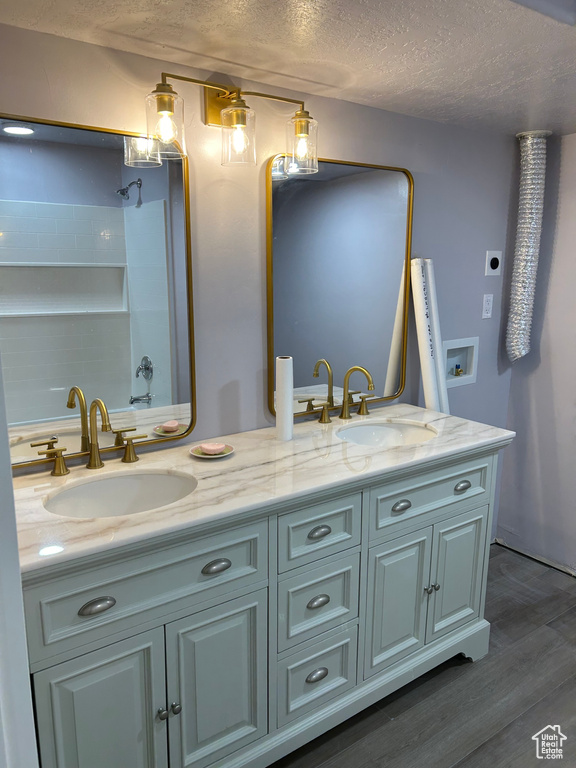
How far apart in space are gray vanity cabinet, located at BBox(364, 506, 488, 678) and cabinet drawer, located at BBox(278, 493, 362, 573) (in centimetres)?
15

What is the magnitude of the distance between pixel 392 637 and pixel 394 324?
1283 mm

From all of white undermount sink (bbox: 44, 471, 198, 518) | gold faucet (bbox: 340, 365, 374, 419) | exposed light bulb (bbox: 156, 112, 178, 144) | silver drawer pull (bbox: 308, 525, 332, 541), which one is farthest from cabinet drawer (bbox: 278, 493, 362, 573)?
exposed light bulb (bbox: 156, 112, 178, 144)

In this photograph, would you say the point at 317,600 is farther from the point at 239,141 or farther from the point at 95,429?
the point at 239,141

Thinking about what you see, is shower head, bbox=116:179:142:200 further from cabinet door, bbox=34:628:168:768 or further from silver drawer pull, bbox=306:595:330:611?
silver drawer pull, bbox=306:595:330:611

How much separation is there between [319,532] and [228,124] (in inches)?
51.7

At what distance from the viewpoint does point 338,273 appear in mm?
2303

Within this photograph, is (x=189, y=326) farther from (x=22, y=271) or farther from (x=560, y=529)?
(x=560, y=529)

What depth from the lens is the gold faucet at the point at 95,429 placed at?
1.73 metres

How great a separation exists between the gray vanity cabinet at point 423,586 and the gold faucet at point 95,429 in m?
0.93

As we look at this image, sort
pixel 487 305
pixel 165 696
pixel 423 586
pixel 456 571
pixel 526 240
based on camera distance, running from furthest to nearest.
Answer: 1. pixel 487 305
2. pixel 526 240
3. pixel 456 571
4. pixel 423 586
5. pixel 165 696

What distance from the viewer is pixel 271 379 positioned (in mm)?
2186
